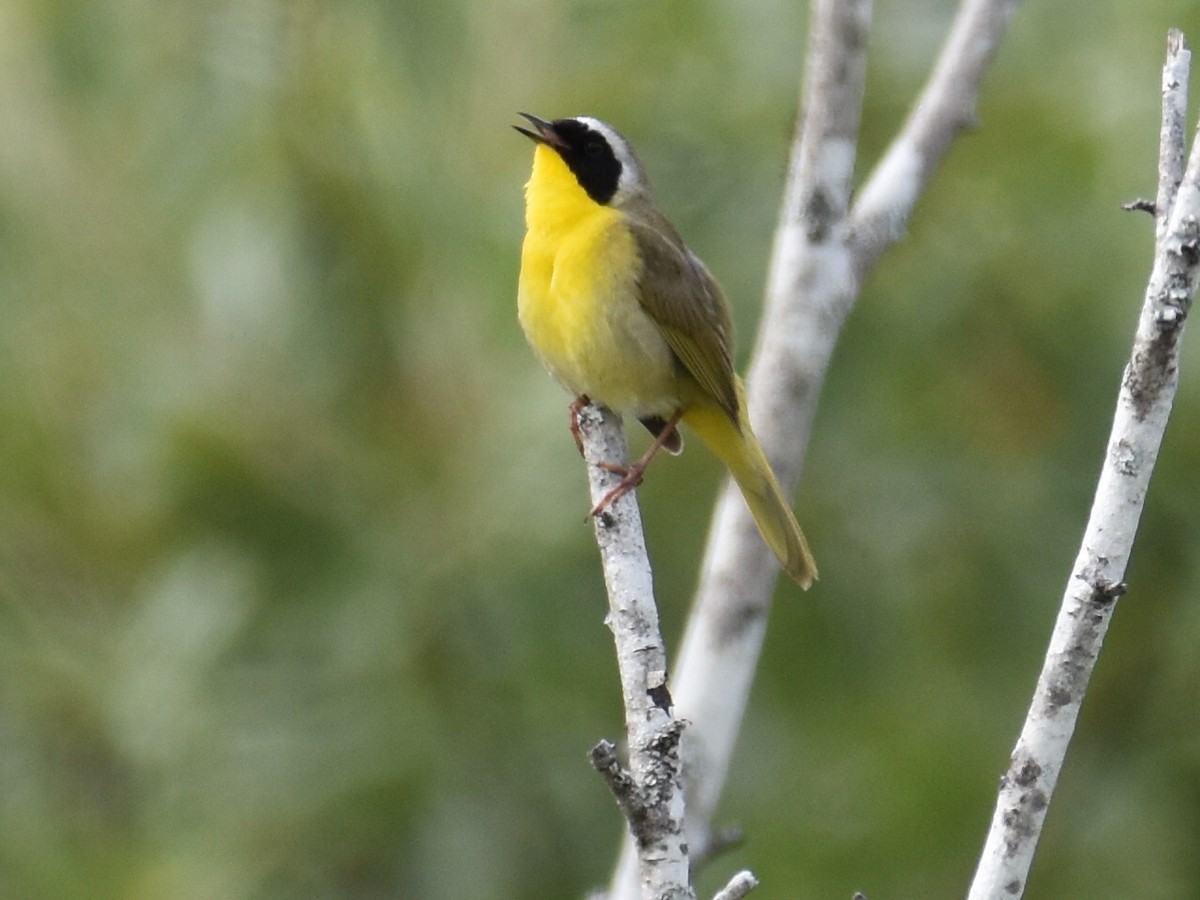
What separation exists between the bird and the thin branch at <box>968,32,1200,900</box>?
1.84 m

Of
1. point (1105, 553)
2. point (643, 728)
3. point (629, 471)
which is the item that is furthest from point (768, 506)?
point (1105, 553)

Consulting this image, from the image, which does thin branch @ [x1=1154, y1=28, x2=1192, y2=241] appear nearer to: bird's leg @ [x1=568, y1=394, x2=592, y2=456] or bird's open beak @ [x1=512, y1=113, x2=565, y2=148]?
bird's leg @ [x1=568, y1=394, x2=592, y2=456]

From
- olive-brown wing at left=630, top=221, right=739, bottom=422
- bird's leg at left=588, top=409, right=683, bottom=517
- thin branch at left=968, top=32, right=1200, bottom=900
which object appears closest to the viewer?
thin branch at left=968, top=32, right=1200, bottom=900

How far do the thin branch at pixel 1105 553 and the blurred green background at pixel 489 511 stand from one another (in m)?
2.35

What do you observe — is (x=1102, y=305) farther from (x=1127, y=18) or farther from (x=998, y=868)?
(x=998, y=868)

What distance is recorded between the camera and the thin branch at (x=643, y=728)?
234 centimetres

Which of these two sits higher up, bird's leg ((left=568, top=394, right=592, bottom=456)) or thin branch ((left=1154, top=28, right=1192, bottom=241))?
bird's leg ((left=568, top=394, right=592, bottom=456))

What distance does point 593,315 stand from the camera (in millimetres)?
4273

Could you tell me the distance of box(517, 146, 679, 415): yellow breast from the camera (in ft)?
13.9

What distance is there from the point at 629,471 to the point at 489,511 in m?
1.43

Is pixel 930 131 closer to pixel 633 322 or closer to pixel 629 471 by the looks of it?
pixel 633 322

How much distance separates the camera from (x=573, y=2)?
17.5ft

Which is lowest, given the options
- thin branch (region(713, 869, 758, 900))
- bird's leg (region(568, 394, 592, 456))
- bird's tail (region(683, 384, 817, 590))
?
thin branch (region(713, 869, 758, 900))

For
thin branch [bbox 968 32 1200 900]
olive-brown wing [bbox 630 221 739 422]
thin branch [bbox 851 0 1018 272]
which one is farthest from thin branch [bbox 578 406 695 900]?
thin branch [bbox 851 0 1018 272]
